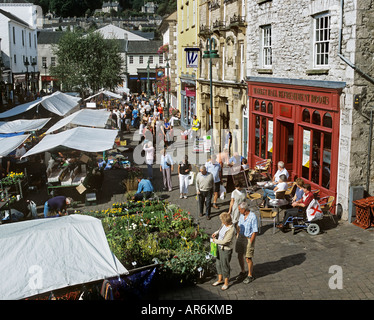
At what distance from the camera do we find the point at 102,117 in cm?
2533

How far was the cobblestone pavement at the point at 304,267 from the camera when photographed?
29.1ft

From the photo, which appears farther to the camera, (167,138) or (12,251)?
(167,138)

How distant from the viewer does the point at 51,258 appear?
22.6 feet

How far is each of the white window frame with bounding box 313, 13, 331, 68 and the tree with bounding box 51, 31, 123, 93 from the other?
122ft

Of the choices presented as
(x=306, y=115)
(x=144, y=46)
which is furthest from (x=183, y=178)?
A: (x=144, y=46)

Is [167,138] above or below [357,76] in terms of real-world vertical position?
below

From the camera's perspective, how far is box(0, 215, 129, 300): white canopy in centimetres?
648

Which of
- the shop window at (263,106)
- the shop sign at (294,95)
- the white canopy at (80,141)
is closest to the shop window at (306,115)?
the shop sign at (294,95)

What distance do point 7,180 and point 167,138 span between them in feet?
43.5

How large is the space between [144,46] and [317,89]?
238ft

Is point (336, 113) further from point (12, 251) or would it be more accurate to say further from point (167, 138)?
point (167, 138)

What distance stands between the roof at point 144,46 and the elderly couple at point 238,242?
76.2 meters

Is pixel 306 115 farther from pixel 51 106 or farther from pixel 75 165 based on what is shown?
pixel 51 106

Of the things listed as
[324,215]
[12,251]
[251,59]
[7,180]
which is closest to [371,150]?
[324,215]
